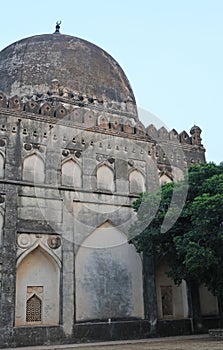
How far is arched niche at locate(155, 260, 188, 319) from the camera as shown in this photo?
13.1 m

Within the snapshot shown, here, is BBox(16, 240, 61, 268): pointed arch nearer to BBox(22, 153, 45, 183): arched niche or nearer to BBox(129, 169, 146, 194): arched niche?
BBox(22, 153, 45, 183): arched niche

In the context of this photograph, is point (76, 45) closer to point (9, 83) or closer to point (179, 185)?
point (9, 83)

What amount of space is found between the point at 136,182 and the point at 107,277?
3.40m

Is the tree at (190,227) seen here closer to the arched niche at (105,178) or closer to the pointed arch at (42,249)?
the arched niche at (105,178)

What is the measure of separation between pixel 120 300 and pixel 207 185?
4.36 m

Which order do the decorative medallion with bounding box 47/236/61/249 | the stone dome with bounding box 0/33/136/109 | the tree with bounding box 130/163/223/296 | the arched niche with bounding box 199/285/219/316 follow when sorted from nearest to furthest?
the tree with bounding box 130/163/223/296 < the decorative medallion with bounding box 47/236/61/249 < the arched niche with bounding box 199/285/219/316 < the stone dome with bounding box 0/33/136/109

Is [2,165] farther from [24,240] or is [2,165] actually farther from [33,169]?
[24,240]

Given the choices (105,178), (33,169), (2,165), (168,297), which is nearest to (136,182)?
(105,178)

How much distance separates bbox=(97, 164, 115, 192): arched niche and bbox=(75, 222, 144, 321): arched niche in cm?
118

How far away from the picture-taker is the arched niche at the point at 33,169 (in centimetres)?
1233

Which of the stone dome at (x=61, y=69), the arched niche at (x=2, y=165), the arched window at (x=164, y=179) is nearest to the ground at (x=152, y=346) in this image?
the arched niche at (x=2, y=165)

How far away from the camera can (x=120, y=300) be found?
12430mm

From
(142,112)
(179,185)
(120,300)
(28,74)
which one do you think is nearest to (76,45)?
(28,74)

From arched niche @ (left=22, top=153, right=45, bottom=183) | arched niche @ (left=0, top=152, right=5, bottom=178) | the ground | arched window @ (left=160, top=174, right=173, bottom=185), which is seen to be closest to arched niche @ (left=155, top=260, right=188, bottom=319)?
the ground
